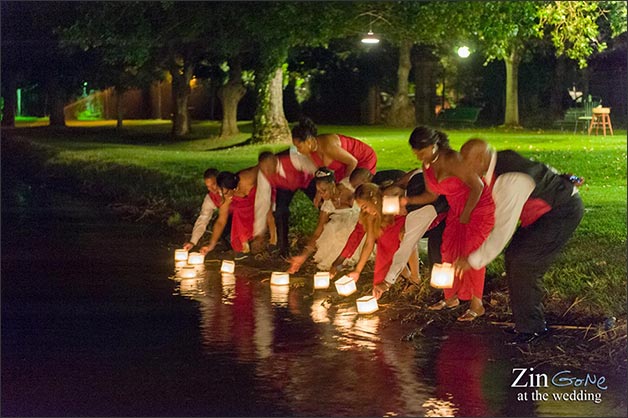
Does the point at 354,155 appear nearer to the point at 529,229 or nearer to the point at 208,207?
the point at 208,207

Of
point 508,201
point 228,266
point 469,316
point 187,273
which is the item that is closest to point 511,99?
point 228,266

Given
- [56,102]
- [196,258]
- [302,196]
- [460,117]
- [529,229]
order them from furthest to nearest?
[56,102] < [460,117] < [302,196] < [196,258] < [529,229]

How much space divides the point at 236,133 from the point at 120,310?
96.0 feet

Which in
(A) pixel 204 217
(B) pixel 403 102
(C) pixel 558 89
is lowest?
(A) pixel 204 217

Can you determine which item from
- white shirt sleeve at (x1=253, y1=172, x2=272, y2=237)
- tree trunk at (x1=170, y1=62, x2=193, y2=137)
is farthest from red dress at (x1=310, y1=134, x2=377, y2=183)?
tree trunk at (x1=170, y1=62, x2=193, y2=137)

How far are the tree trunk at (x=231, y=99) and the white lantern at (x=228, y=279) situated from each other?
26677 millimetres

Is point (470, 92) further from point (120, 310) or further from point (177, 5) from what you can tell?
point (120, 310)

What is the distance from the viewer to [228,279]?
12.7 meters

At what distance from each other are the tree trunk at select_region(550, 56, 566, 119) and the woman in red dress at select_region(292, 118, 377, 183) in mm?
34582

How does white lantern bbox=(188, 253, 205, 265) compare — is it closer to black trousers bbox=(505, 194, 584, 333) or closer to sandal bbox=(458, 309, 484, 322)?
sandal bbox=(458, 309, 484, 322)

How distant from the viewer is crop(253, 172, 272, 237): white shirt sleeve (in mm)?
13391

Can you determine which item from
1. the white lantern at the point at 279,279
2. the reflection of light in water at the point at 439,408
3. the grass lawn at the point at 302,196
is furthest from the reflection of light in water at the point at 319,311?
the reflection of light in water at the point at 439,408

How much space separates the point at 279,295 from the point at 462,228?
2.37 metres

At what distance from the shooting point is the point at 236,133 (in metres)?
40.0
